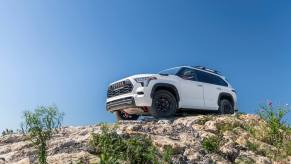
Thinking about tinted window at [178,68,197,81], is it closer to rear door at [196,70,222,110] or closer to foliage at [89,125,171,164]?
rear door at [196,70,222,110]

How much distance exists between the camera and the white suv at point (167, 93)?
40.0ft

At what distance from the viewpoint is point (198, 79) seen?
14.5m

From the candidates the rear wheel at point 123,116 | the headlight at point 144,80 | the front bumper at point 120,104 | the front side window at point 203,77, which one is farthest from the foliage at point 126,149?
the front side window at point 203,77

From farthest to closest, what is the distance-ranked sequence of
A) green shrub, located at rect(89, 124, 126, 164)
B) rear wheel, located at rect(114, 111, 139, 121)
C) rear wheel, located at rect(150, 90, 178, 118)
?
rear wheel, located at rect(114, 111, 139, 121), rear wheel, located at rect(150, 90, 178, 118), green shrub, located at rect(89, 124, 126, 164)

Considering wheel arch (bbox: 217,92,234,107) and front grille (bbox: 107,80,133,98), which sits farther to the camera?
wheel arch (bbox: 217,92,234,107)

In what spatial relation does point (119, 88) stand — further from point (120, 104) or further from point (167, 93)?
point (167, 93)

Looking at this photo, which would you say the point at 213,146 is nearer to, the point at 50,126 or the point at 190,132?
the point at 190,132

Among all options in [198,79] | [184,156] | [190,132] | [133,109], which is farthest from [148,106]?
[184,156]

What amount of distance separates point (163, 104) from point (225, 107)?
155 inches

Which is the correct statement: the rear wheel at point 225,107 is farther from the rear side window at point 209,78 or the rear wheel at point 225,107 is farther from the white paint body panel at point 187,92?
the rear side window at point 209,78

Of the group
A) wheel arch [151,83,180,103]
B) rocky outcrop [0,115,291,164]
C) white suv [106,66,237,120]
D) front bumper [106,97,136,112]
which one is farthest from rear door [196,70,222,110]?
front bumper [106,97,136,112]

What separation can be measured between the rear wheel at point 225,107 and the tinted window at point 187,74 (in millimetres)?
1917

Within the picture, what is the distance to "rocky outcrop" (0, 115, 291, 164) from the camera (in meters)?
7.62

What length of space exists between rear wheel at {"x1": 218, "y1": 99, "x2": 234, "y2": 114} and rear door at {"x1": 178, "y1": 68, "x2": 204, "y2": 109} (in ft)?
4.81
